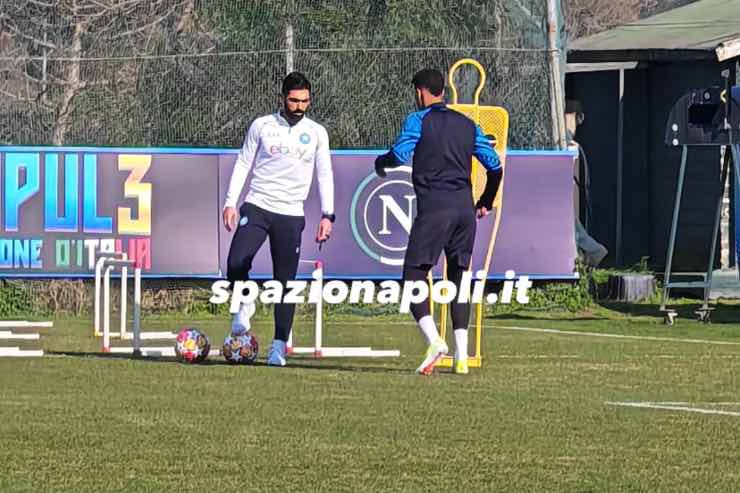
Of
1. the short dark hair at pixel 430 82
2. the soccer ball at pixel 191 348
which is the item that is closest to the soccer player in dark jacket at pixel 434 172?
the short dark hair at pixel 430 82

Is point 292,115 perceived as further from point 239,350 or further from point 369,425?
point 369,425

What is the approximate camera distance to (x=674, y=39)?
82.5ft

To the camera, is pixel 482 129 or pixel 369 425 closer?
pixel 369 425

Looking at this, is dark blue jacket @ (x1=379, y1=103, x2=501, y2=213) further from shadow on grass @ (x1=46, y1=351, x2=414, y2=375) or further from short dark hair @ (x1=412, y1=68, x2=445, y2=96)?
shadow on grass @ (x1=46, y1=351, x2=414, y2=375)

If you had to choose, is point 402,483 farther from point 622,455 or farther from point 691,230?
point 691,230

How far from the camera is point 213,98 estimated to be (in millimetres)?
20609

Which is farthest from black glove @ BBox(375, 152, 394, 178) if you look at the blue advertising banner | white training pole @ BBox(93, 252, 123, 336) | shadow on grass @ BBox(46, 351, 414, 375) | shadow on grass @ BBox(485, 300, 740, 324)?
shadow on grass @ BBox(485, 300, 740, 324)

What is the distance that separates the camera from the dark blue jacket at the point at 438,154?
1216 cm

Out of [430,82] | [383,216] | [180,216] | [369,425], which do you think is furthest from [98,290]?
[369,425]

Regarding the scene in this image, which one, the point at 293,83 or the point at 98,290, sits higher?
the point at 293,83

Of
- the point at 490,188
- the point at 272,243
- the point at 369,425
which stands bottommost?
the point at 369,425

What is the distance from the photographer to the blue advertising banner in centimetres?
1955

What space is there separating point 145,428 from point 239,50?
40.4 ft

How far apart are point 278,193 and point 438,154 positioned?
152cm
